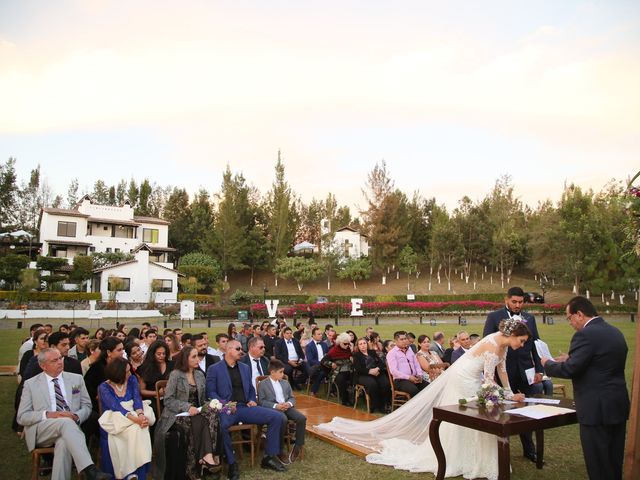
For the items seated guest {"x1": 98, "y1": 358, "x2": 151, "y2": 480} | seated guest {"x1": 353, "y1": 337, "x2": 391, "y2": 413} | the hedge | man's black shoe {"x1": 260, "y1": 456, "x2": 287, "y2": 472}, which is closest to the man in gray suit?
seated guest {"x1": 98, "y1": 358, "x2": 151, "y2": 480}

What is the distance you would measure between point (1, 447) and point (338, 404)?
5465mm

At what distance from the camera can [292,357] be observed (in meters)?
11.5

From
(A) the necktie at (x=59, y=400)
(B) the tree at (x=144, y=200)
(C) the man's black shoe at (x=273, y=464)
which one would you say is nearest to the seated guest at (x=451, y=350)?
(C) the man's black shoe at (x=273, y=464)

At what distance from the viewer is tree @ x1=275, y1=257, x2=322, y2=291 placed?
51.7 metres

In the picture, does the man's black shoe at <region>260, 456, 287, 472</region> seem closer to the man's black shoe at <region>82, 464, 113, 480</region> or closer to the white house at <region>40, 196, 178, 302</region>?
the man's black shoe at <region>82, 464, 113, 480</region>

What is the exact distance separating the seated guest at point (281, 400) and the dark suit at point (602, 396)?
127 inches

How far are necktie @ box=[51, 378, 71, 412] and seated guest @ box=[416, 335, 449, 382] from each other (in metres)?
5.67

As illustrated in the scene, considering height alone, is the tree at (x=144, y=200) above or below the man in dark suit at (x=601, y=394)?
above

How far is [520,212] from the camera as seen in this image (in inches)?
2403

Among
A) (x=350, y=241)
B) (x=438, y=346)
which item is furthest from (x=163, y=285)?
(x=438, y=346)

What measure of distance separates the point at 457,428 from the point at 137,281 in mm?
40126

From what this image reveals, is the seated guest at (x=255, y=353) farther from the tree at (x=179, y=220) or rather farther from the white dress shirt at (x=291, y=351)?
the tree at (x=179, y=220)

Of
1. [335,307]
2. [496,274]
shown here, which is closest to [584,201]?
[496,274]

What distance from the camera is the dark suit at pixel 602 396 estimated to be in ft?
13.3
